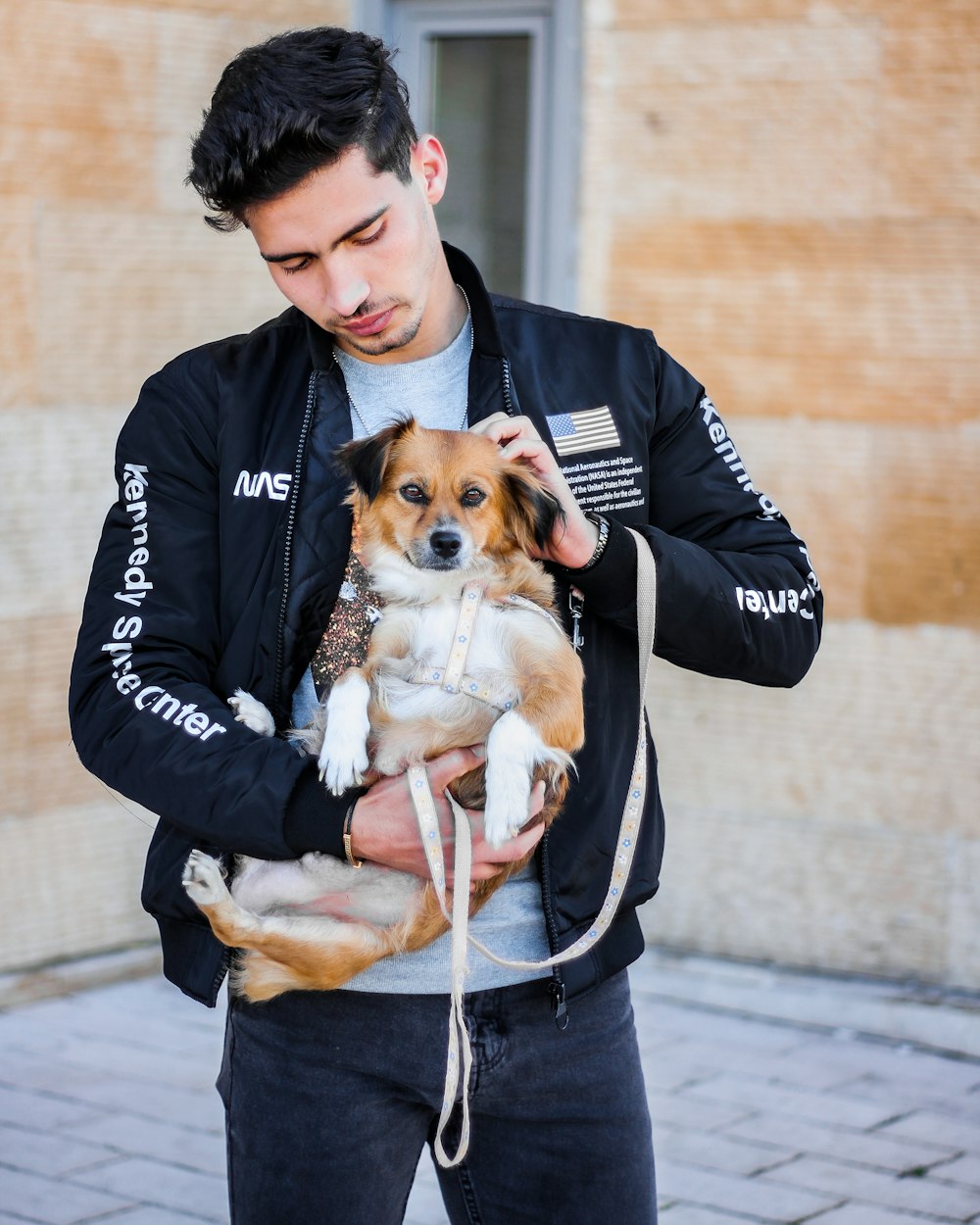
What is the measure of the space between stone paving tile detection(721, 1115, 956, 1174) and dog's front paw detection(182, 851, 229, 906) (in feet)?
8.55

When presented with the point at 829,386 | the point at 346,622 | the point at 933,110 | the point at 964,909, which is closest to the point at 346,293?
the point at 346,622

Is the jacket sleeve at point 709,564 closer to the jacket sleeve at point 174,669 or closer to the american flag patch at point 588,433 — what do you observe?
the american flag patch at point 588,433

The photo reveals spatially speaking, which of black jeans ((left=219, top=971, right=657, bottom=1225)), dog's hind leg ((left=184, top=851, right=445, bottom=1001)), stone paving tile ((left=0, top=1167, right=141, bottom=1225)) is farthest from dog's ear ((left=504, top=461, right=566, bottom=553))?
stone paving tile ((left=0, top=1167, right=141, bottom=1225))

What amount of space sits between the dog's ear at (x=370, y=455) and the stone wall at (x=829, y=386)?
10.4 ft

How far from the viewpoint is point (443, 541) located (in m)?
2.60

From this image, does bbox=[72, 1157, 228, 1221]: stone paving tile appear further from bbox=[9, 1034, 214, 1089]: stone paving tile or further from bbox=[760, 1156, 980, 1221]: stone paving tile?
bbox=[760, 1156, 980, 1221]: stone paving tile

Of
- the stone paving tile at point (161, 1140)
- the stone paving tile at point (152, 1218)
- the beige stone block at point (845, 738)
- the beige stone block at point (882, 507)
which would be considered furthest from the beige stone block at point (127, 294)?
the stone paving tile at point (152, 1218)

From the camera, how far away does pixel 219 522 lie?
2.29 m

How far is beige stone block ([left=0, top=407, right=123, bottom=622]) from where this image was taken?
5133mm

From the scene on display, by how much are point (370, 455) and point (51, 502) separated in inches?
125

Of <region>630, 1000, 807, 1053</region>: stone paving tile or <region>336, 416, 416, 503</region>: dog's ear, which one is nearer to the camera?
<region>336, 416, 416, 503</region>: dog's ear

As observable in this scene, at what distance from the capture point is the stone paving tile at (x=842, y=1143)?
13.7 ft

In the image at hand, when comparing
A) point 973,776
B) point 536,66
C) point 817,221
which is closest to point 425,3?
point 536,66

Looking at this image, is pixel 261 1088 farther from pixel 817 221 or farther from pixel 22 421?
pixel 817 221
